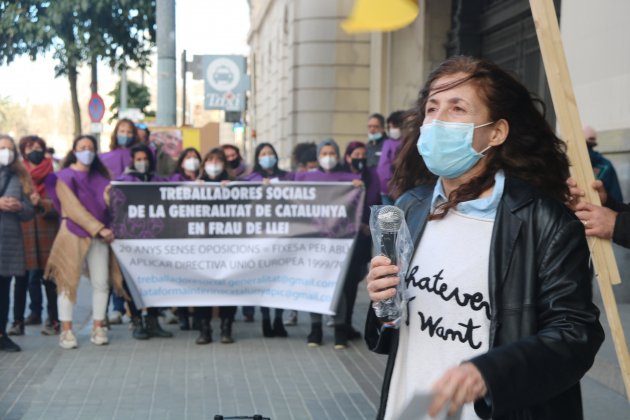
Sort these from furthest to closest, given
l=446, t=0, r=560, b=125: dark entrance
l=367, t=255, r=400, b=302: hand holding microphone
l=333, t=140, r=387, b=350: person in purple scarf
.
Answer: l=446, t=0, r=560, b=125: dark entrance < l=333, t=140, r=387, b=350: person in purple scarf < l=367, t=255, r=400, b=302: hand holding microphone

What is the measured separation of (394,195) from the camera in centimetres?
323

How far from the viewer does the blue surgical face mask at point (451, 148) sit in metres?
2.68

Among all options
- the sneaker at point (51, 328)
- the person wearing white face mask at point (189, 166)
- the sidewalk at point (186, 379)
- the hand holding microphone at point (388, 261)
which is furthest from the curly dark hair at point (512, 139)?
the sneaker at point (51, 328)

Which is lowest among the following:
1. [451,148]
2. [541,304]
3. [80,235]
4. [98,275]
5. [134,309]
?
[134,309]

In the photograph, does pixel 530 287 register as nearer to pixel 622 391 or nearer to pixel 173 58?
pixel 622 391

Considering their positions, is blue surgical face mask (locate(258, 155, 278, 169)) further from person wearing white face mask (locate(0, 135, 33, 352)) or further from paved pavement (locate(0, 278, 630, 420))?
A: person wearing white face mask (locate(0, 135, 33, 352))

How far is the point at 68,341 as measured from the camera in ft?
29.3

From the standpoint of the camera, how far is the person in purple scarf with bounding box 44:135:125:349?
29.3 feet

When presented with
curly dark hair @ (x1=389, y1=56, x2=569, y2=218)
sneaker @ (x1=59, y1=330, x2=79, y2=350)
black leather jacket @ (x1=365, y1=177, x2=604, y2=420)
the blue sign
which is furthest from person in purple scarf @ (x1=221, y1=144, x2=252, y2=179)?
black leather jacket @ (x1=365, y1=177, x2=604, y2=420)

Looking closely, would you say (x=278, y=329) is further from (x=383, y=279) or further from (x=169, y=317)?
(x=383, y=279)

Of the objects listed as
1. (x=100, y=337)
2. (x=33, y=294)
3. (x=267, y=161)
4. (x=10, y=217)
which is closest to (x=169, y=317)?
(x=33, y=294)

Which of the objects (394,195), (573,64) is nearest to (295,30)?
(573,64)

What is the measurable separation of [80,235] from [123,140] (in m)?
2.04

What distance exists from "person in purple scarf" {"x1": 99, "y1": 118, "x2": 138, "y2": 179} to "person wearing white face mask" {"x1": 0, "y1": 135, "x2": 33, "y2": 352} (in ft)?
5.14
